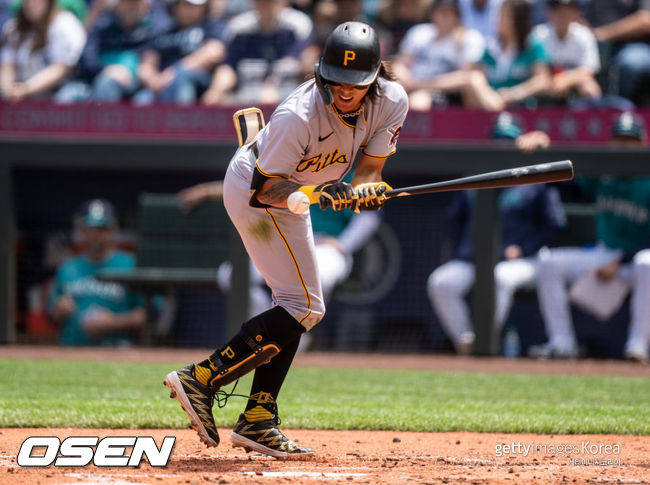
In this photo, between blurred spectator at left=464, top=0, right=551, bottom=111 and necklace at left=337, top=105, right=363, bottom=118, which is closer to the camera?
necklace at left=337, top=105, right=363, bottom=118

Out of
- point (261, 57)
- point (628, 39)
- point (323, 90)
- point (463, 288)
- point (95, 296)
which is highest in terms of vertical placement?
point (628, 39)

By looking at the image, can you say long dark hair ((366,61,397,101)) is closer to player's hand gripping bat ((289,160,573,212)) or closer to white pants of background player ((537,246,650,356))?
player's hand gripping bat ((289,160,573,212))

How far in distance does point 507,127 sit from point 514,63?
0.82 meters

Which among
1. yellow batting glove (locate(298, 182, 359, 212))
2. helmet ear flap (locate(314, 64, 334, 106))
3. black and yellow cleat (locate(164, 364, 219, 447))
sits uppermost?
helmet ear flap (locate(314, 64, 334, 106))

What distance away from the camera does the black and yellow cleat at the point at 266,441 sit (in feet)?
12.7

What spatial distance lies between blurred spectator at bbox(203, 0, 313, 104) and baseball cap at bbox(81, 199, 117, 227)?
4.26 ft

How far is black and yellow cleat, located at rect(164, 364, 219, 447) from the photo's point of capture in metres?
3.78

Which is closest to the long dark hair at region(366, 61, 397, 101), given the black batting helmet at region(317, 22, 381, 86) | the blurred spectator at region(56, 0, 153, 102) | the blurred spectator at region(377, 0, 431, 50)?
the black batting helmet at region(317, 22, 381, 86)

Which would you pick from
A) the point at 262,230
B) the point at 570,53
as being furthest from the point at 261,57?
the point at 262,230

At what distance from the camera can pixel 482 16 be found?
8.93 m

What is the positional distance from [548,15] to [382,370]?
376cm

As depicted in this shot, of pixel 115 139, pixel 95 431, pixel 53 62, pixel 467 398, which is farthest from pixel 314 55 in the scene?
pixel 95 431

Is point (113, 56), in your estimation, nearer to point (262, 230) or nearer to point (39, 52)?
point (39, 52)
